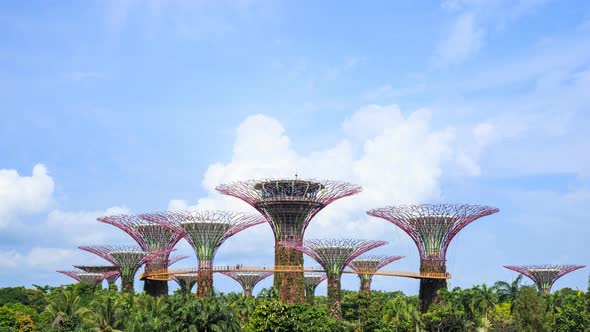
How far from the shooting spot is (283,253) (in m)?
70.5

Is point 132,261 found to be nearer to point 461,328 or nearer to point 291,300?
point 291,300

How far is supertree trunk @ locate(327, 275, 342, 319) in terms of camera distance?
68188mm

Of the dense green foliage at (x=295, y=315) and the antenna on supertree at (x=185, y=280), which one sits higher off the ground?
the antenna on supertree at (x=185, y=280)

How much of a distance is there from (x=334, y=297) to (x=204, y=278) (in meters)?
14.2

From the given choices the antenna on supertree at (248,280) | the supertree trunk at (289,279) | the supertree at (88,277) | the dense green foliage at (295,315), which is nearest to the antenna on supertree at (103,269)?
the supertree at (88,277)

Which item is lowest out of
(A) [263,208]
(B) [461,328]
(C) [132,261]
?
A: (B) [461,328]

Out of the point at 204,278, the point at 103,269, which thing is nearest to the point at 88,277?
the point at 103,269

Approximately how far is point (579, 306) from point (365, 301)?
3214 cm

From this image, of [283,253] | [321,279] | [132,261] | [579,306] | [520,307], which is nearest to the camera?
[579,306]

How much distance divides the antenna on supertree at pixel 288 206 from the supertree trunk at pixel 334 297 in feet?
9.96

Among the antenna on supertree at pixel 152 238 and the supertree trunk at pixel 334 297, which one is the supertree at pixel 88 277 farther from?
the supertree trunk at pixel 334 297

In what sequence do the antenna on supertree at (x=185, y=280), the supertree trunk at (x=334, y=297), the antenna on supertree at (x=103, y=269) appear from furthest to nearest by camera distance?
the antenna on supertree at (x=103, y=269) < the antenna on supertree at (x=185, y=280) < the supertree trunk at (x=334, y=297)

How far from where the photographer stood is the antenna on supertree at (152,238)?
81812 millimetres

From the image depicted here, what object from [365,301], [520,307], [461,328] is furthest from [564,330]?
[365,301]
